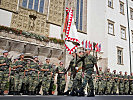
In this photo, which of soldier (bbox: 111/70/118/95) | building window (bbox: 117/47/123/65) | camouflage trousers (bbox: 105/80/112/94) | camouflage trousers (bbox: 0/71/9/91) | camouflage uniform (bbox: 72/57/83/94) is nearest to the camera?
camouflage uniform (bbox: 72/57/83/94)

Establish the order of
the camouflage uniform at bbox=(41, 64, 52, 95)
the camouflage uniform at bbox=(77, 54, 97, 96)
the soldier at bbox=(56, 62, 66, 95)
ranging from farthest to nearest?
1. the soldier at bbox=(56, 62, 66, 95)
2. the camouflage uniform at bbox=(41, 64, 52, 95)
3. the camouflage uniform at bbox=(77, 54, 97, 96)

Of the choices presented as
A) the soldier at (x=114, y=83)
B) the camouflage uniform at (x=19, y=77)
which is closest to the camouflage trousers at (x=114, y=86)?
the soldier at (x=114, y=83)

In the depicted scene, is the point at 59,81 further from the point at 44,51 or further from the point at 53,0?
the point at 53,0

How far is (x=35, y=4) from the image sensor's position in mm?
15008

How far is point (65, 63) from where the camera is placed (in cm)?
1315

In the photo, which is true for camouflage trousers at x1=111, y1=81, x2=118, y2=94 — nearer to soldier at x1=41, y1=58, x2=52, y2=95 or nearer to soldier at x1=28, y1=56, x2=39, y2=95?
soldier at x1=41, y1=58, x2=52, y2=95

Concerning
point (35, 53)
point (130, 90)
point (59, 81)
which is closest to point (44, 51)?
point (35, 53)

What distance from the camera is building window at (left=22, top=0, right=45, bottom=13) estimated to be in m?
14.3

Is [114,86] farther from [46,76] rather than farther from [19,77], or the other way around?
[19,77]

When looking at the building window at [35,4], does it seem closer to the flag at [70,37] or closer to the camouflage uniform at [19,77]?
the flag at [70,37]

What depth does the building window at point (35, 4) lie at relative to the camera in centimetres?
1428

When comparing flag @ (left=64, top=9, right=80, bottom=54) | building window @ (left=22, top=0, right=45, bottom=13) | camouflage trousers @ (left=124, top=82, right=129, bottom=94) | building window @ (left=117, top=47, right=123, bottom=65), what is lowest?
camouflage trousers @ (left=124, top=82, right=129, bottom=94)

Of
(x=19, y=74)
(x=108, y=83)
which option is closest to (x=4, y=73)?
(x=19, y=74)

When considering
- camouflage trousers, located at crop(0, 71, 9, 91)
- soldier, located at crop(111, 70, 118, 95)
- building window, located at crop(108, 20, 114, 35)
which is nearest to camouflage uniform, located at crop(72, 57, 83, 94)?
camouflage trousers, located at crop(0, 71, 9, 91)
